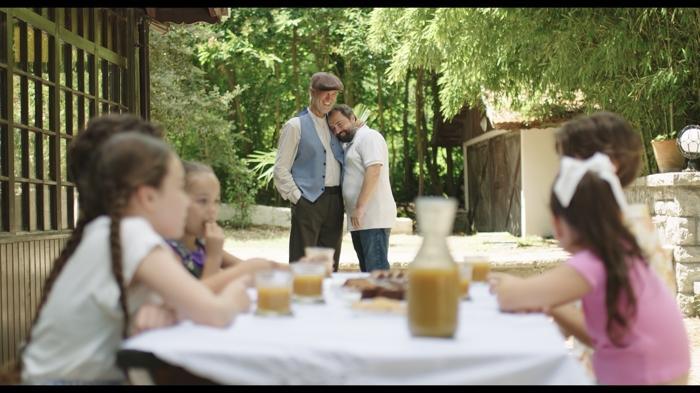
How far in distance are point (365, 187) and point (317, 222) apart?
1.24ft

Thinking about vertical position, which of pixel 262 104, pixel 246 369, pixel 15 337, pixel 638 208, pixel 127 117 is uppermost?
pixel 262 104

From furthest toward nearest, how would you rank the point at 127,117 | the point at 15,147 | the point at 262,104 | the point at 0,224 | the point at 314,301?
1. the point at 262,104
2. the point at 15,147
3. the point at 0,224
4. the point at 127,117
5. the point at 314,301

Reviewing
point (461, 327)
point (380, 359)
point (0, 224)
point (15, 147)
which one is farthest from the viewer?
point (15, 147)

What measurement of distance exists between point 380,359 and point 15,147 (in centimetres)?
391

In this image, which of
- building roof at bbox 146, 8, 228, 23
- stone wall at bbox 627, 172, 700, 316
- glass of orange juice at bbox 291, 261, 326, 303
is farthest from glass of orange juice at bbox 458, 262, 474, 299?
stone wall at bbox 627, 172, 700, 316

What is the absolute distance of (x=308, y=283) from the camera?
287 cm

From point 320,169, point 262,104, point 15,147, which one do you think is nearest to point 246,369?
point 15,147

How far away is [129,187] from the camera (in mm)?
2445

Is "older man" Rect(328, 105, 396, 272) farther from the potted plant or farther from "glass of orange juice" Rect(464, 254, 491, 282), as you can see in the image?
the potted plant

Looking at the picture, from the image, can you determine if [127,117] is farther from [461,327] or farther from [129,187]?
[461,327]

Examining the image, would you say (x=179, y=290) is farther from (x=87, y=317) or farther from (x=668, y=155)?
(x=668, y=155)

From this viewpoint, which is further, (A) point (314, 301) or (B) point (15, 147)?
(B) point (15, 147)

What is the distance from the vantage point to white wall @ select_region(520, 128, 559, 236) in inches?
633
